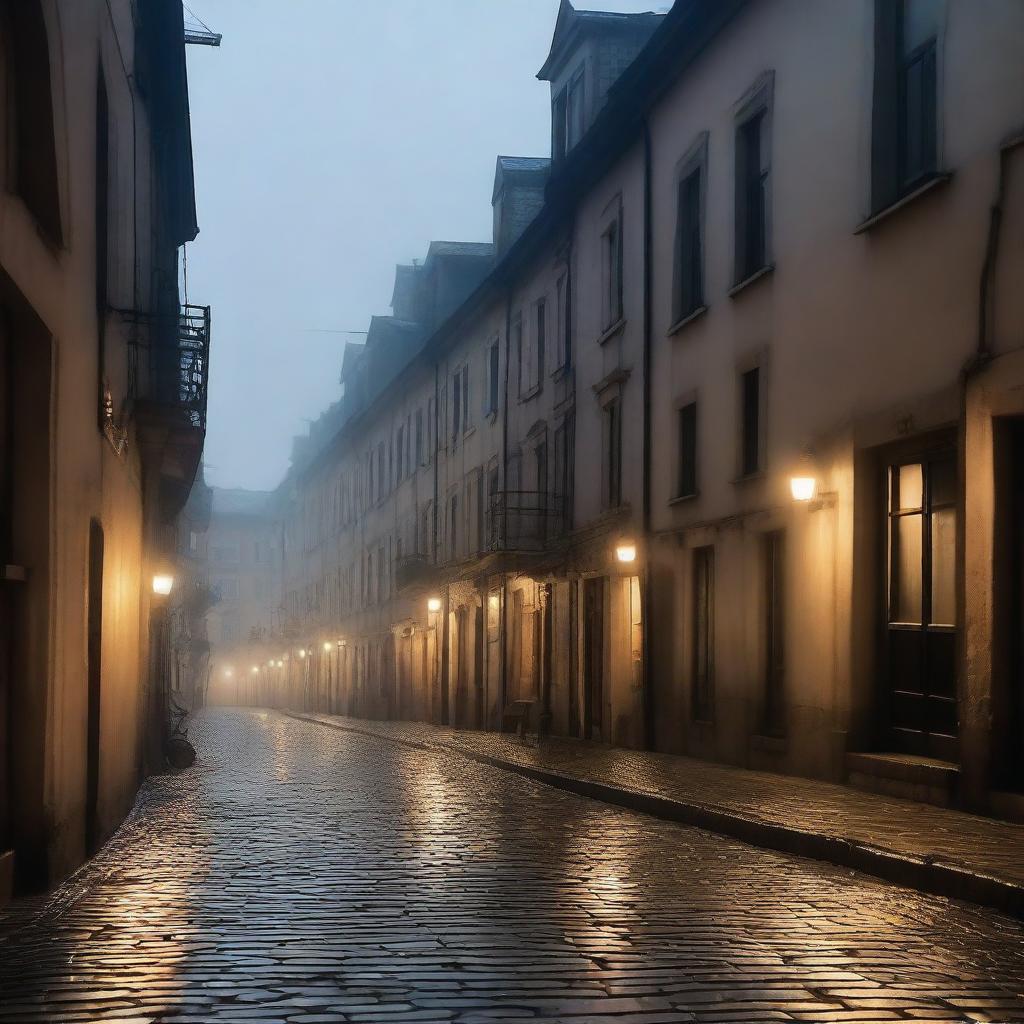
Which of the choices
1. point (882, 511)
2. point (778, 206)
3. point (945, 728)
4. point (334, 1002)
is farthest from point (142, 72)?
point (334, 1002)

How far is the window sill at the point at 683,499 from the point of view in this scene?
19266mm

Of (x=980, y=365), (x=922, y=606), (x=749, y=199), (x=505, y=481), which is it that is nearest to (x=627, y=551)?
(x=749, y=199)

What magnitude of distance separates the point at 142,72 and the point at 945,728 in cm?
987

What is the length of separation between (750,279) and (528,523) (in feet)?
37.7

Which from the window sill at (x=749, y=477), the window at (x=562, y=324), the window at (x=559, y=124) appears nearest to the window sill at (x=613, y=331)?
the window at (x=562, y=324)

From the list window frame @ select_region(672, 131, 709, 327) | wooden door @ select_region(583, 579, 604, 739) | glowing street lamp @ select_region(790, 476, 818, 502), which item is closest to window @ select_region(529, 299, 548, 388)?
wooden door @ select_region(583, 579, 604, 739)

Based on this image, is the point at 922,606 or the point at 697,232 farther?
the point at 697,232

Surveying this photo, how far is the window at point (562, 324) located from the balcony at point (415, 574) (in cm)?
1127

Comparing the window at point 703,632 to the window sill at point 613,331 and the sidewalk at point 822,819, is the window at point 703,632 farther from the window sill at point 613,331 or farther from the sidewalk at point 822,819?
the window sill at point 613,331

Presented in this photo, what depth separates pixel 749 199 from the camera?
59.0 ft

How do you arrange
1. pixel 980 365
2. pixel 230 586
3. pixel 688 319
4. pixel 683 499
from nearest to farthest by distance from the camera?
pixel 980 365
pixel 688 319
pixel 683 499
pixel 230 586

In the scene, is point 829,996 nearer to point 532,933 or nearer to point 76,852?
point 532,933

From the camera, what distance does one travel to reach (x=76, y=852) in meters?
9.05

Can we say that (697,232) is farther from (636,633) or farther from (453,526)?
(453,526)
